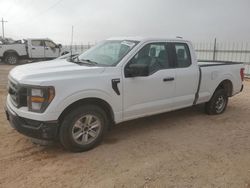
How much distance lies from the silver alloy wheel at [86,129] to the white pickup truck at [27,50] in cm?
1529

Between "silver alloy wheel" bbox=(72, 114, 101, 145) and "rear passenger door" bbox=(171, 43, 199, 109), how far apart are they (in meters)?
1.79

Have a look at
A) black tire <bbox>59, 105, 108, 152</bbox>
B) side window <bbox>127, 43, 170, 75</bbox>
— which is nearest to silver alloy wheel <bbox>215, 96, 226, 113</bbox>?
side window <bbox>127, 43, 170, 75</bbox>

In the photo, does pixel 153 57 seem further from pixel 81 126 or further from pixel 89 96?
pixel 81 126

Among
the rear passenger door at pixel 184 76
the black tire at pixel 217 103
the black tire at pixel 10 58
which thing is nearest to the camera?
the rear passenger door at pixel 184 76

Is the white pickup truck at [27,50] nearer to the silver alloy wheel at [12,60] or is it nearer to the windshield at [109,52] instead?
the silver alloy wheel at [12,60]

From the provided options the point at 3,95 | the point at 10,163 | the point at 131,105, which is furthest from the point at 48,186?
the point at 3,95

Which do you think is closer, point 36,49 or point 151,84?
point 151,84

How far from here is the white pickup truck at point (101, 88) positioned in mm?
3463

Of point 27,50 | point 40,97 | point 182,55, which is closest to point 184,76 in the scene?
point 182,55

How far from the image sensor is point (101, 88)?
3807mm

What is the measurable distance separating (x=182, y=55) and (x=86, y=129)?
8.35ft

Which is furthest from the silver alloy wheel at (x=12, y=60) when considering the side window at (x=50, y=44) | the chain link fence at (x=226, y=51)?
the chain link fence at (x=226, y=51)

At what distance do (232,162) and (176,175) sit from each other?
101cm

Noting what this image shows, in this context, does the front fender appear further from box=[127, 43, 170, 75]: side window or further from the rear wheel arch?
the rear wheel arch
